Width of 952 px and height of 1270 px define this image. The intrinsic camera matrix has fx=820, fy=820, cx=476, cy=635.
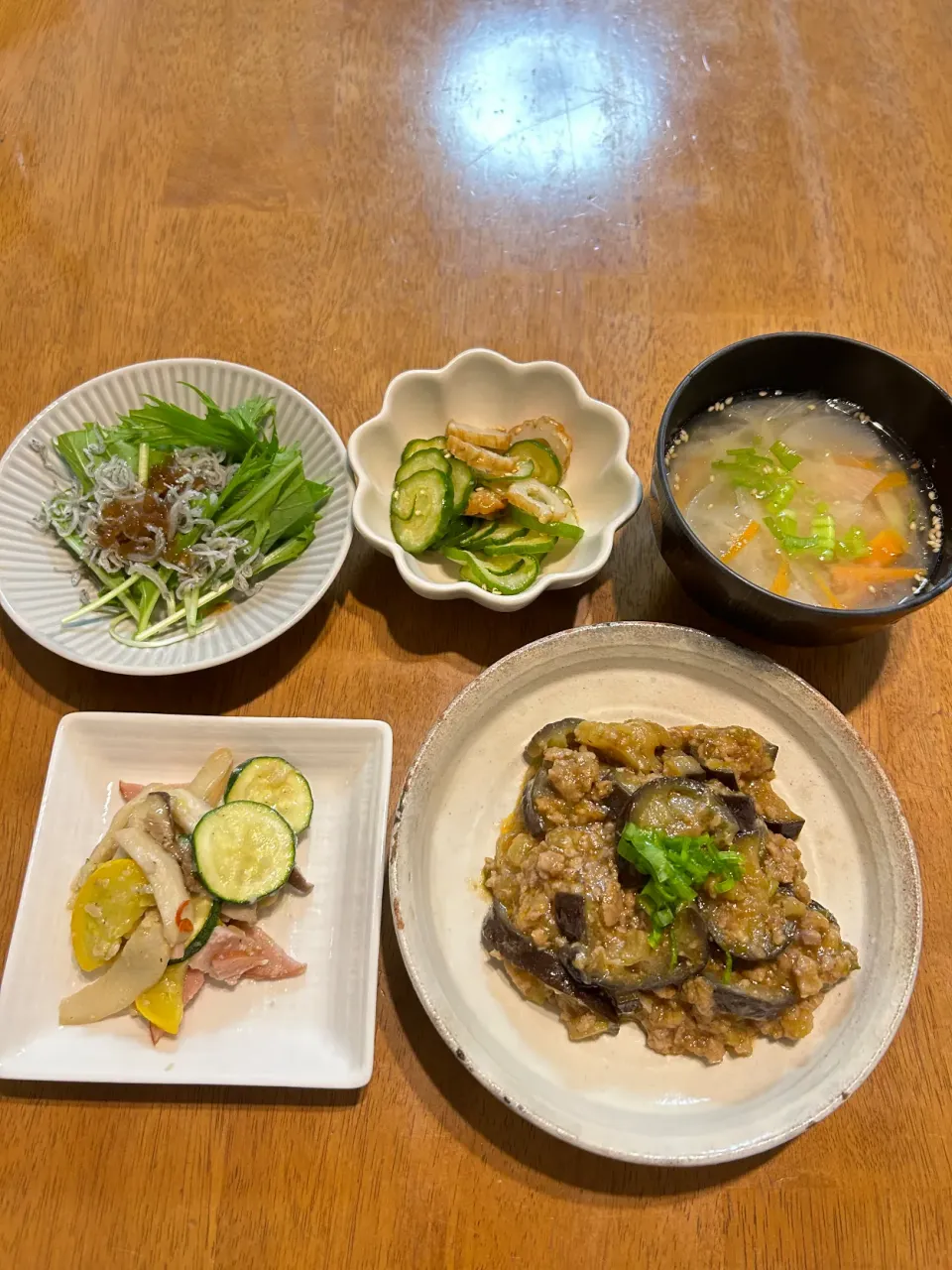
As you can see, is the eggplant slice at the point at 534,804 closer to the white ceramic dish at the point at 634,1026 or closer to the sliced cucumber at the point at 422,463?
the white ceramic dish at the point at 634,1026

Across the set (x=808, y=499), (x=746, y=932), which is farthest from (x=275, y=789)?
(x=808, y=499)

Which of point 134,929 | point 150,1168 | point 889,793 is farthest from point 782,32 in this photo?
point 150,1168

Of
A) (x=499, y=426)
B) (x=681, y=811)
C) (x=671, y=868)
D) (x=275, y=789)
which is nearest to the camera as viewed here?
(x=671, y=868)

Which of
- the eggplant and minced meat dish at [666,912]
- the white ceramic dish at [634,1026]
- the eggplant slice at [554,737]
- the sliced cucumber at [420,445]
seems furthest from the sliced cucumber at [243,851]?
the sliced cucumber at [420,445]

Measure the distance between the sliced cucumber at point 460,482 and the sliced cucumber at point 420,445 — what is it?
0.08 metres

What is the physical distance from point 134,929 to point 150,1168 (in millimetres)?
515

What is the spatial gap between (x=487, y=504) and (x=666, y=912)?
114 centimetres

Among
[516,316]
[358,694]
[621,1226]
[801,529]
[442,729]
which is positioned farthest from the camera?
[516,316]

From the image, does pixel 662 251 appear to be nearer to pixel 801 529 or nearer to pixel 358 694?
pixel 801 529

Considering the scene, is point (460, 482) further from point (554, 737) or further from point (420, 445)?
point (554, 737)

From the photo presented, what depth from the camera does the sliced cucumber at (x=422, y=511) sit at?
2211 mm

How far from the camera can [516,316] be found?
2.84 meters

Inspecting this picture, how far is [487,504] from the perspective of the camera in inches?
88.0

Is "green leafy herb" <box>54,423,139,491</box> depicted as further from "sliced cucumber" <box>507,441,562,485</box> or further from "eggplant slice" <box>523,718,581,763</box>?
"eggplant slice" <box>523,718,581,763</box>
